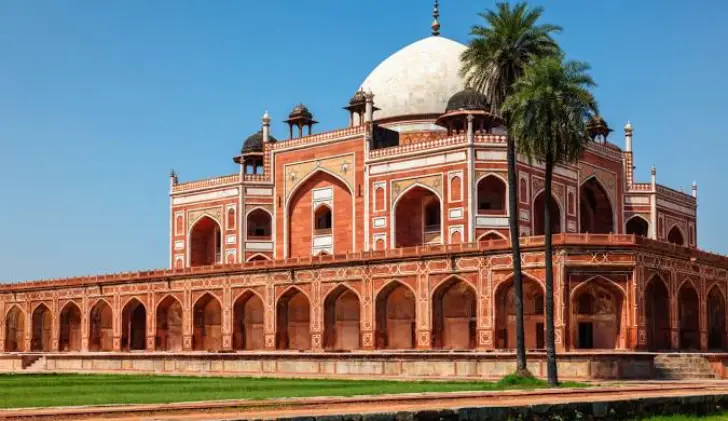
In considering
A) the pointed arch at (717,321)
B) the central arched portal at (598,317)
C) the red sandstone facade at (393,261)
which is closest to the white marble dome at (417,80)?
the red sandstone facade at (393,261)

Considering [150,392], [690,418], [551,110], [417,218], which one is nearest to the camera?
[690,418]

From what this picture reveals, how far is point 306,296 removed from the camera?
133 feet

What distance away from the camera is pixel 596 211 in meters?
48.7

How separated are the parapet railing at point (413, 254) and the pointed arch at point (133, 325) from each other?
1.16 meters

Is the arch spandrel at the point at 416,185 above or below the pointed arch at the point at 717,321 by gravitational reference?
above

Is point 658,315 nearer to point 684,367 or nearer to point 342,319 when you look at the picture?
point 684,367

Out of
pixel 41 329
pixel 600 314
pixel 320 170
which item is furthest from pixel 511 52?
pixel 41 329

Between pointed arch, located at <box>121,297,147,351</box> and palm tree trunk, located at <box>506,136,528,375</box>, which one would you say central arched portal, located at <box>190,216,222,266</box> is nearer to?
pointed arch, located at <box>121,297,147,351</box>

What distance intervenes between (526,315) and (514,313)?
746 mm

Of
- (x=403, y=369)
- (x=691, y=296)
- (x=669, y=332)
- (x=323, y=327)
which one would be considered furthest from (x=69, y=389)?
(x=691, y=296)

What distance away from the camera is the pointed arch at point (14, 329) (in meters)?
52.9

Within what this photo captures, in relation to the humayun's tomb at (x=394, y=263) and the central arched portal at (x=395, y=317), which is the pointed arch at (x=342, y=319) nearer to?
the humayun's tomb at (x=394, y=263)

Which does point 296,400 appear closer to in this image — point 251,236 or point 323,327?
point 323,327

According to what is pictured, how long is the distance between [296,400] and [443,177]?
26.6 m
